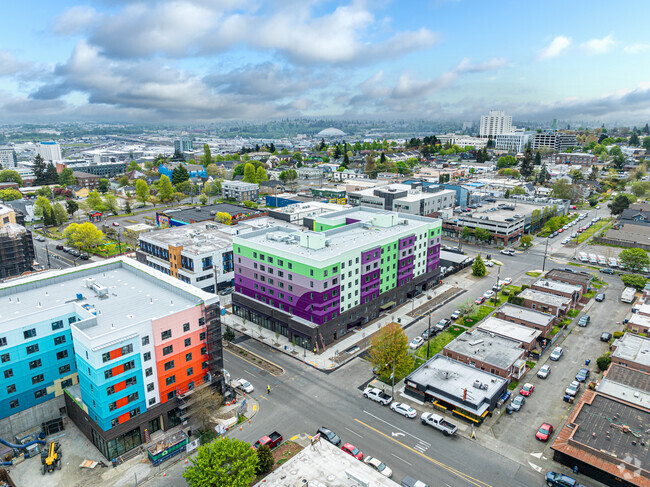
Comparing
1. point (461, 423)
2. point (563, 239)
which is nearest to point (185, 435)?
point (461, 423)

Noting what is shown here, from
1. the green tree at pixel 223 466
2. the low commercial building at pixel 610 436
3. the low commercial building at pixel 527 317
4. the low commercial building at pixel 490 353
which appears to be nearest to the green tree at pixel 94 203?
the low commercial building at pixel 490 353

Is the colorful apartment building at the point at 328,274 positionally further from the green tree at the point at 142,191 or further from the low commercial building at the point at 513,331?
the green tree at the point at 142,191

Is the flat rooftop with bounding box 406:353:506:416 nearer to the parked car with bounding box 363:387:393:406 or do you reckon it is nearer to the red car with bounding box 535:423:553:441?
the parked car with bounding box 363:387:393:406

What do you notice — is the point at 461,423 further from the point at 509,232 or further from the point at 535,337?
the point at 509,232

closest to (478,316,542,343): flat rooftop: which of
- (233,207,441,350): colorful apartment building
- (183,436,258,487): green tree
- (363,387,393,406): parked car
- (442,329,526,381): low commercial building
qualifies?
(442,329,526,381): low commercial building

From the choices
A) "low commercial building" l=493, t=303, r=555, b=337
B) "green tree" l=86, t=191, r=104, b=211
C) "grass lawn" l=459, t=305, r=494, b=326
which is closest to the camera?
"low commercial building" l=493, t=303, r=555, b=337

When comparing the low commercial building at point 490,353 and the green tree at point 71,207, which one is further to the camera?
the green tree at point 71,207
